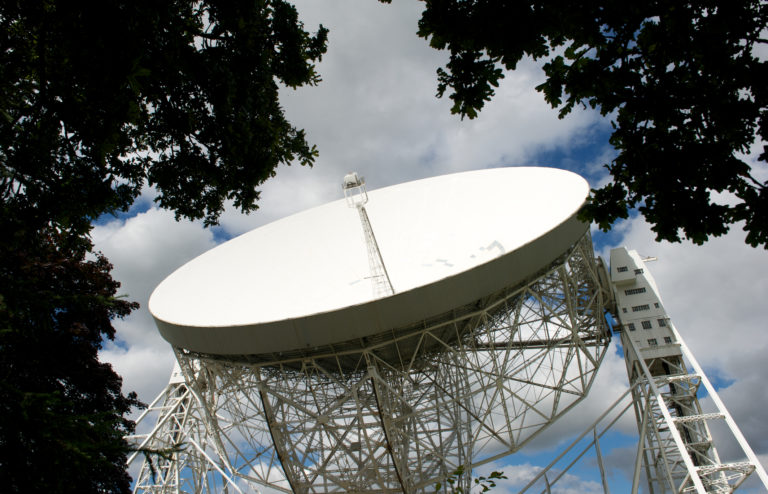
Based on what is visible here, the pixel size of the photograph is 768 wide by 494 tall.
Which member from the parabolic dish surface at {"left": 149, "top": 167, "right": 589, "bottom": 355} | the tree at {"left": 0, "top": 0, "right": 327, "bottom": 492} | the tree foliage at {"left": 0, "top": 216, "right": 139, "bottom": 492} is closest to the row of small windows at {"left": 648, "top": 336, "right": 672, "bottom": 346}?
the parabolic dish surface at {"left": 149, "top": 167, "right": 589, "bottom": 355}

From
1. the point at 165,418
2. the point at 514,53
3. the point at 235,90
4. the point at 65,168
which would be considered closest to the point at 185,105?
the point at 235,90

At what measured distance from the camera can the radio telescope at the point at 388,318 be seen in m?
12.1

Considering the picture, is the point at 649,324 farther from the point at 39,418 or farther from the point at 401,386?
the point at 39,418

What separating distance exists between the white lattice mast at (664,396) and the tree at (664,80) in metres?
10.8

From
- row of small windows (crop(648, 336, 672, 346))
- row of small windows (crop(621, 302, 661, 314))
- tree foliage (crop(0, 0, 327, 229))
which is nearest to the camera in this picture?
tree foliage (crop(0, 0, 327, 229))

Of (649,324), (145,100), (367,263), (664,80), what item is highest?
(367,263)

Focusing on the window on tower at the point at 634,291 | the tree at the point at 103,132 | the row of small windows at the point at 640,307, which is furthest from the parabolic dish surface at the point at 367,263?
the row of small windows at the point at 640,307

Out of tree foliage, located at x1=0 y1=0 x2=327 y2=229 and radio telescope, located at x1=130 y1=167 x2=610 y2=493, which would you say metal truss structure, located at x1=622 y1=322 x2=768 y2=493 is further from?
tree foliage, located at x1=0 y1=0 x2=327 y2=229

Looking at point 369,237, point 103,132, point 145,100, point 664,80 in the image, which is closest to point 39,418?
point 103,132

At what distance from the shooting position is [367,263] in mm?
16844

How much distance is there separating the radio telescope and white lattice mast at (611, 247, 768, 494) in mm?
1021

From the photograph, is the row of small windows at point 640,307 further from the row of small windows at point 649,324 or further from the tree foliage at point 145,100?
the tree foliage at point 145,100

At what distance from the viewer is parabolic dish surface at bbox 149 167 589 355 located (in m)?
11.7

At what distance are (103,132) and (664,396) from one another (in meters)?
15.8
